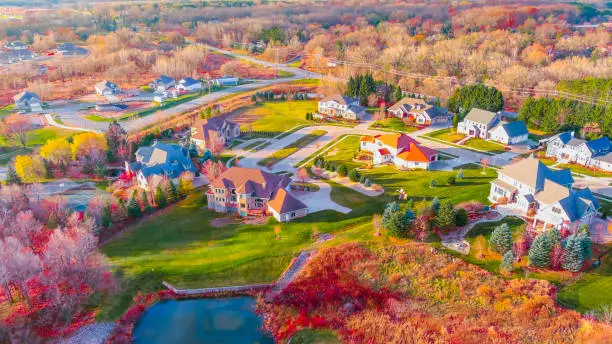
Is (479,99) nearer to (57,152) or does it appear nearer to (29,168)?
(57,152)

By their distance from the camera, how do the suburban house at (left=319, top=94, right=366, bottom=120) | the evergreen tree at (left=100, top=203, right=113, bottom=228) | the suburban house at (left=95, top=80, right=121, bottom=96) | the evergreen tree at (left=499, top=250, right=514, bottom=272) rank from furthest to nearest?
1. the suburban house at (left=95, top=80, right=121, bottom=96)
2. the suburban house at (left=319, top=94, right=366, bottom=120)
3. the evergreen tree at (left=100, top=203, right=113, bottom=228)
4. the evergreen tree at (left=499, top=250, right=514, bottom=272)

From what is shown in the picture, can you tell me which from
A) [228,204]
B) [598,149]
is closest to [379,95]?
[598,149]

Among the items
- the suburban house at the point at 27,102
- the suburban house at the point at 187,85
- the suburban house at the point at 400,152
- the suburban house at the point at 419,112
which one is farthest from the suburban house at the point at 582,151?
the suburban house at the point at 27,102

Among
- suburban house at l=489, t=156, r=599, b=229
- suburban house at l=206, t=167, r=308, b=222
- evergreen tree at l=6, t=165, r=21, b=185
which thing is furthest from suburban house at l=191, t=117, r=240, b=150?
suburban house at l=489, t=156, r=599, b=229

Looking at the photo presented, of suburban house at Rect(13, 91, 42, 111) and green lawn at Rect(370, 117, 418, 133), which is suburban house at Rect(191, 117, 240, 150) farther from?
suburban house at Rect(13, 91, 42, 111)

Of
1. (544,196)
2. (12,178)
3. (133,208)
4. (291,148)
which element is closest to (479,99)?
(291,148)
